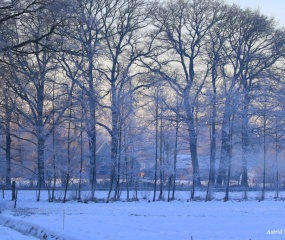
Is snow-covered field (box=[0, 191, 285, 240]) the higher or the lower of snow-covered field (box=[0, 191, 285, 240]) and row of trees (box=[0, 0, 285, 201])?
the lower

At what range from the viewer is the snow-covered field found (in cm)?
1953

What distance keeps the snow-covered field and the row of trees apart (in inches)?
319

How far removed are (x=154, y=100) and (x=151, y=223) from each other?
21387mm

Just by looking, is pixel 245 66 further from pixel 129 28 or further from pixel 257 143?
pixel 129 28

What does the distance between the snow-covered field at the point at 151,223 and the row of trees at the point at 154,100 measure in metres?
8.11

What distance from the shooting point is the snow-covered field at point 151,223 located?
64.1 ft

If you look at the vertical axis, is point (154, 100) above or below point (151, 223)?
above

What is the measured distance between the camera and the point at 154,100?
4509cm

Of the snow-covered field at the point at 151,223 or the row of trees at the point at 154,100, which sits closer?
the snow-covered field at the point at 151,223

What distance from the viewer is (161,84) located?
45875 millimetres

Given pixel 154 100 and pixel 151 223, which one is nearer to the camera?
pixel 151 223

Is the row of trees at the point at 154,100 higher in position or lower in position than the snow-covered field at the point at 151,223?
higher

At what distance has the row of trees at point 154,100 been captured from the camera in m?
42.7

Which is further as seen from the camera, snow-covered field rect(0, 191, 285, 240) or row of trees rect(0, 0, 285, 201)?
row of trees rect(0, 0, 285, 201)
